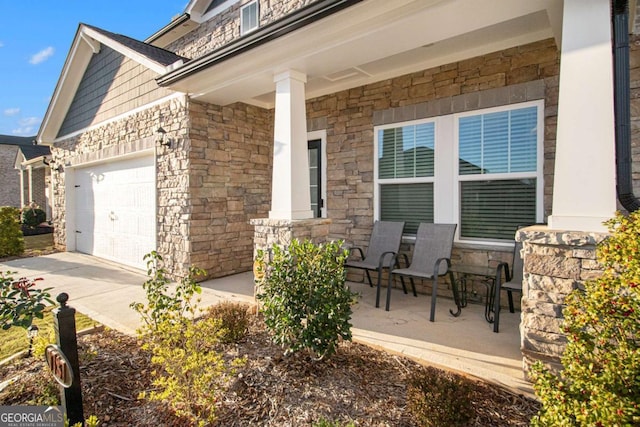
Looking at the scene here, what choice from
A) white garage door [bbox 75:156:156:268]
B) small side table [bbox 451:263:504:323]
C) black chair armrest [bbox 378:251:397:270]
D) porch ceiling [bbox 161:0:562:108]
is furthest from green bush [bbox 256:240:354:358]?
white garage door [bbox 75:156:156:268]

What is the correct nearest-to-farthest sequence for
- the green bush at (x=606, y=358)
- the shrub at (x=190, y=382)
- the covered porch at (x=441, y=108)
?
1. the green bush at (x=606, y=358)
2. the shrub at (x=190, y=382)
3. the covered porch at (x=441, y=108)

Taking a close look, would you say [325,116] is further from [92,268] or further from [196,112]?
[92,268]

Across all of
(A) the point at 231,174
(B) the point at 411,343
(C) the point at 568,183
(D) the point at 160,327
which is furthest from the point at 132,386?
(A) the point at 231,174

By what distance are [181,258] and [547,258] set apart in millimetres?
5400

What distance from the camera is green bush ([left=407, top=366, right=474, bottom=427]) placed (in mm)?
2012

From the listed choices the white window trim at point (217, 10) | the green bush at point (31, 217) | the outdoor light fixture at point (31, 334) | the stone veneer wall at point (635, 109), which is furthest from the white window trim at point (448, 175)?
the green bush at point (31, 217)

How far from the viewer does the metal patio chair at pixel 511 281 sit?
11.7ft

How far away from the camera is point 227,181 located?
633cm

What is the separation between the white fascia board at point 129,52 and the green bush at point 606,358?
5.79m

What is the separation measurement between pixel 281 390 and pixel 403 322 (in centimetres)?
184

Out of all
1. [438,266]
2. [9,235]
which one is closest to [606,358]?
[438,266]

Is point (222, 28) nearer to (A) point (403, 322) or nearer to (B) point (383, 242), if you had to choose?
(B) point (383, 242)

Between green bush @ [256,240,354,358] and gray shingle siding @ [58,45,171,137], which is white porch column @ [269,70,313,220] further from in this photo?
gray shingle siding @ [58,45,171,137]

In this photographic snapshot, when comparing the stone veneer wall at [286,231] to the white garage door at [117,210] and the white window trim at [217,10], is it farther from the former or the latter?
the white window trim at [217,10]
